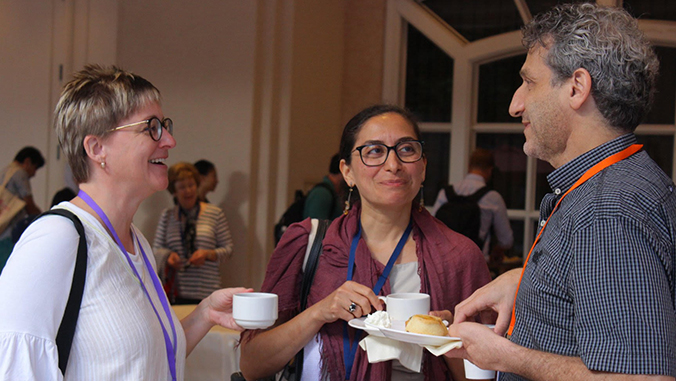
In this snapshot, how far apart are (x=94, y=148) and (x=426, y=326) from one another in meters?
1.00

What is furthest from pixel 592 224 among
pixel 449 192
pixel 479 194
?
pixel 479 194

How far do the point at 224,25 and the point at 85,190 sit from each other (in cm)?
403

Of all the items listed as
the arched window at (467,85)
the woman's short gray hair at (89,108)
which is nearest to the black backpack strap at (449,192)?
the arched window at (467,85)

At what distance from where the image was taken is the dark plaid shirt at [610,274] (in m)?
1.14

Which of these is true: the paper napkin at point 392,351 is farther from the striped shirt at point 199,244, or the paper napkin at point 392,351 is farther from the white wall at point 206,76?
the white wall at point 206,76

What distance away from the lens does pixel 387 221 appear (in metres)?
2.27

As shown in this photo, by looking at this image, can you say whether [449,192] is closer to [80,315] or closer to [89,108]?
[89,108]

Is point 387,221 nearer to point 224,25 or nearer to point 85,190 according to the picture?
point 85,190

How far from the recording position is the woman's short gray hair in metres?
1.68

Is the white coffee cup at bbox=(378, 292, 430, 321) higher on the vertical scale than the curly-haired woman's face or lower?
lower

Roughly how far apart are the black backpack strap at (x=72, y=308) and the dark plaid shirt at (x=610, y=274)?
1.02 meters

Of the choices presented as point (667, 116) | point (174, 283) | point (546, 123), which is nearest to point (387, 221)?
point (546, 123)

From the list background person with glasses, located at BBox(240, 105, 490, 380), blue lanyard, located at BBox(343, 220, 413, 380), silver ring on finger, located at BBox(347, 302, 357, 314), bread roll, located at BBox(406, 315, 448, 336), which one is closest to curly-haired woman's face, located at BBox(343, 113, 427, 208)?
background person with glasses, located at BBox(240, 105, 490, 380)

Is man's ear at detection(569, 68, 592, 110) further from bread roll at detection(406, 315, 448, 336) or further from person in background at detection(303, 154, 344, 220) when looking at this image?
person in background at detection(303, 154, 344, 220)
